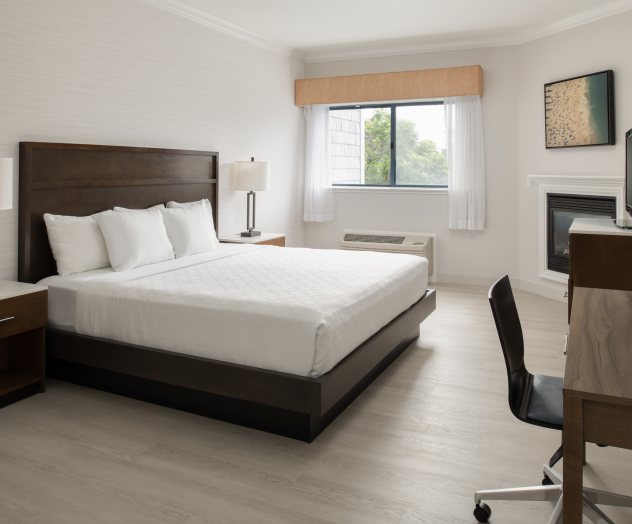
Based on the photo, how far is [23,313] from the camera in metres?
2.80

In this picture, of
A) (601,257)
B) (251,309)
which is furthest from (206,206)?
(601,257)

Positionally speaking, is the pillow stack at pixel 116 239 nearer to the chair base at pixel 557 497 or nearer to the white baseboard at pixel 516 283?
the chair base at pixel 557 497

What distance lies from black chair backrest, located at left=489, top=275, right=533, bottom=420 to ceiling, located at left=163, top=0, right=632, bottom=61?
348 cm

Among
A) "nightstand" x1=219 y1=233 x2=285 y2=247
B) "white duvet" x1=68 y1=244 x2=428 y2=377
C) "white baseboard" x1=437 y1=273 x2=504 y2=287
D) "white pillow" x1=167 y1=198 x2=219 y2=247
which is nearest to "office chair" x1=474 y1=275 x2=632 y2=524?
"white duvet" x1=68 y1=244 x2=428 y2=377

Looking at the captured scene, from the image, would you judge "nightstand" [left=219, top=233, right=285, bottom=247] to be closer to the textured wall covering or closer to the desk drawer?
the textured wall covering

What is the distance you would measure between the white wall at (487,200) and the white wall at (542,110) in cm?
11

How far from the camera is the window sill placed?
6.07m

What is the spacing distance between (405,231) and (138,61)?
352 cm

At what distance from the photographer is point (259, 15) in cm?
483

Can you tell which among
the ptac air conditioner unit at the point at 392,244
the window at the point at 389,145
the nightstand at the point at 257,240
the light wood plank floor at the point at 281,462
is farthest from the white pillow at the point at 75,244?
the window at the point at 389,145

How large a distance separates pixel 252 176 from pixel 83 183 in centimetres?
183

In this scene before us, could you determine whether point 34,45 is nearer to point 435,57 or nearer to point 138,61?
point 138,61

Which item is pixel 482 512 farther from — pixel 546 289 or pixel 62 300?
pixel 546 289

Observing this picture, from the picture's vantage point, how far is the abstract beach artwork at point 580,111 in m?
4.56
